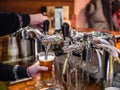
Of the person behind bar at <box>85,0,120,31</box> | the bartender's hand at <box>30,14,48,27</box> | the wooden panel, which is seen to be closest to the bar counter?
the bartender's hand at <box>30,14,48,27</box>

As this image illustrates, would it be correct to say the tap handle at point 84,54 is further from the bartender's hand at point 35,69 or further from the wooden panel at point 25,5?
the wooden panel at point 25,5

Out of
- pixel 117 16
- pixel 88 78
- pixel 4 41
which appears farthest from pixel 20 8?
pixel 88 78

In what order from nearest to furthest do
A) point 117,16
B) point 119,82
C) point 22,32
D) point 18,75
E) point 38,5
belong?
point 119,82, point 18,75, point 22,32, point 38,5, point 117,16

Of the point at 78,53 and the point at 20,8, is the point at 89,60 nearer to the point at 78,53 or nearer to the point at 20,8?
the point at 78,53

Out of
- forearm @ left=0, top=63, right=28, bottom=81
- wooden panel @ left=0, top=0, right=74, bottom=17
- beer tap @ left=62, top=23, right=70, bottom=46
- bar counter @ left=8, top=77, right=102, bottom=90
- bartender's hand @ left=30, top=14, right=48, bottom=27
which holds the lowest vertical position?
bar counter @ left=8, top=77, right=102, bottom=90

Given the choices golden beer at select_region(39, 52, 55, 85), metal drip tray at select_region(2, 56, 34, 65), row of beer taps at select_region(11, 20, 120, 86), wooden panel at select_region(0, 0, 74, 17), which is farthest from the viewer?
wooden panel at select_region(0, 0, 74, 17)

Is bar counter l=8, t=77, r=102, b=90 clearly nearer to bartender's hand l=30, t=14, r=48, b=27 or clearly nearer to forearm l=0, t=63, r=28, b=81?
forearm l=0, t=63, r=28, b=81

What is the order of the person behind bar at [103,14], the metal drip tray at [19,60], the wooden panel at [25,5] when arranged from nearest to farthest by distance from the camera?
1. the metal drip tray at [19,60]
2. the wooden panel at [25,5]
3. the person behind bar at [103,14]

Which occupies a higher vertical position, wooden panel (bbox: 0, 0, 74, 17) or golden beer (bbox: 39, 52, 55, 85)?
wooden panel (bbox: 0, 0, 74, 17)

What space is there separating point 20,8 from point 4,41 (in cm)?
87

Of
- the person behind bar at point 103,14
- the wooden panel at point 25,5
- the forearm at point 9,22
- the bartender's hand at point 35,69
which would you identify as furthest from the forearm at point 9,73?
the person behind bar at point 103,14

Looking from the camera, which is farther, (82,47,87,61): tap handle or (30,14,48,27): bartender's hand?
(30,14,48,27): bartender's hand

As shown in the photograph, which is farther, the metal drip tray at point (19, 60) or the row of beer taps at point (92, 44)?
the metal drip tray at point (19, 60)

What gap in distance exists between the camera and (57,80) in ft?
3.18
